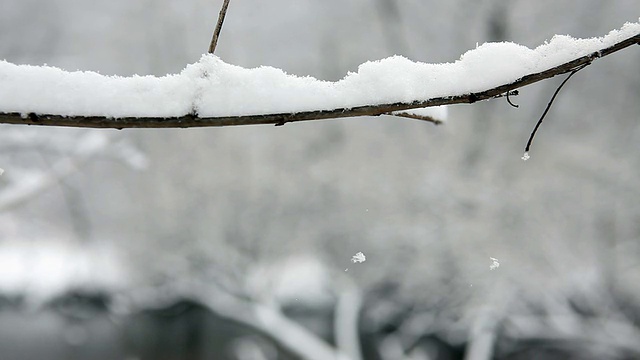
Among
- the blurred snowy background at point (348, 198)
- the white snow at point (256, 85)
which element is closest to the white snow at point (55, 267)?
the blurred snowy background at point (348, 198)

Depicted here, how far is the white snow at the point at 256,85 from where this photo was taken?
0.45 m

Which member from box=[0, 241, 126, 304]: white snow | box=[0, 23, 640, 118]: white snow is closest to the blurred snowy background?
box=[0, 241, 126, 304]: white snow

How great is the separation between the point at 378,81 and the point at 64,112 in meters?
0.28

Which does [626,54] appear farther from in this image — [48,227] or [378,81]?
[48,227]

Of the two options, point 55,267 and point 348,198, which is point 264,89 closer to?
point 348,198

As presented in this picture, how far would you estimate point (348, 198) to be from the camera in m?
4.35

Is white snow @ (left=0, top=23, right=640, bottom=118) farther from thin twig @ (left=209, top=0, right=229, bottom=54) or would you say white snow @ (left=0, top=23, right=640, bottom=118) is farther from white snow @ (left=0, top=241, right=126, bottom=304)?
white snow @ (left=0, top=241, right=126, bottom=304)

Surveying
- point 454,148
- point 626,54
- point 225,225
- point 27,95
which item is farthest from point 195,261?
point 27,95

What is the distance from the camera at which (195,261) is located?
5402 mm

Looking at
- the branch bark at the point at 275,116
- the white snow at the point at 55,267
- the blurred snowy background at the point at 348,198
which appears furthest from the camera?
the white snow at the point at 55,267

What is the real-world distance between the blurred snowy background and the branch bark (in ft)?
10.1

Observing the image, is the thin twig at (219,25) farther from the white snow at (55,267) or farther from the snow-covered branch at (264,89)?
the white snow at (55,267)

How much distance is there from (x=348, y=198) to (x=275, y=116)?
3909mm

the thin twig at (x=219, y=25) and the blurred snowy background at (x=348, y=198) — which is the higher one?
the thin twig at (x=219, y=25)
